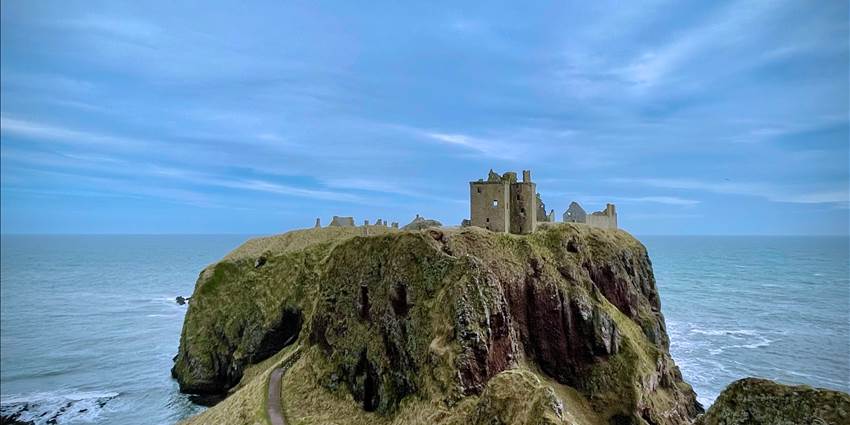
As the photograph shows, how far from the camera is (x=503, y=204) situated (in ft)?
197

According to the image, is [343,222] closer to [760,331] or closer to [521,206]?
[521,206]

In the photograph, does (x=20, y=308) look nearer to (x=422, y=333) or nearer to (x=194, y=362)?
(x=194, y=362)

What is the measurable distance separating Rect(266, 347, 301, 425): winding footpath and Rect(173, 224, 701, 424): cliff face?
242 cm

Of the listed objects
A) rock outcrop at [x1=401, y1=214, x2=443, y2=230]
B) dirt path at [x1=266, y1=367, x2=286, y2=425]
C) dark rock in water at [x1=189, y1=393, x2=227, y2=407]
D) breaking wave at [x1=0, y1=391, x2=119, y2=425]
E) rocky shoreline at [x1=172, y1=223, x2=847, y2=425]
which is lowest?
dark rock in water at [x1=189, y1=393, x2=227, y2=407]

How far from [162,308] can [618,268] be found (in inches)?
4472

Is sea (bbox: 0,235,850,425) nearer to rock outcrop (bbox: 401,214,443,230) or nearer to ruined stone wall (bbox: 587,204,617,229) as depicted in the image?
ruined stone wall (bbox: 587,204,617,229)

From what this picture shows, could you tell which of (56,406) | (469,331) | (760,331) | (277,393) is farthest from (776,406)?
(760,331)

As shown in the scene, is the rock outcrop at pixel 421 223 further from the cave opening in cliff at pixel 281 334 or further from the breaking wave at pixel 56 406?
the breaking wave at pixel 56 406

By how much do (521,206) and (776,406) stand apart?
154ft

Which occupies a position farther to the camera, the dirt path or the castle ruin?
the castle ruin

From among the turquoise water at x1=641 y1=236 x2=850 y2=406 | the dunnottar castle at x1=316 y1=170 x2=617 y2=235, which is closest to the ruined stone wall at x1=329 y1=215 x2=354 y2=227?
the dunnottar castle at x1=316 y1=170 x2=617 y2=235

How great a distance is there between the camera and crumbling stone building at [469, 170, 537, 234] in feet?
197

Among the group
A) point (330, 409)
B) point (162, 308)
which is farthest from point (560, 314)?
point (162, 308)

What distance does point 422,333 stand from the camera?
43469 millimetres
